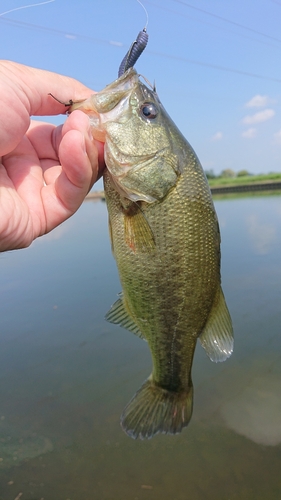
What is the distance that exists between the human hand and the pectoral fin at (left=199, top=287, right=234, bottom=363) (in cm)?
110

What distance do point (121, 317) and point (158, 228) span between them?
651mm

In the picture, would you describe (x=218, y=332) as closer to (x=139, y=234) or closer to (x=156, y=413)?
(x=156, y=413)

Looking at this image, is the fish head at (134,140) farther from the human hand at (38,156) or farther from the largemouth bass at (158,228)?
the human hand at (38,156)

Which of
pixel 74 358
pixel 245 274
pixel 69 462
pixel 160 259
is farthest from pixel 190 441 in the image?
pixel 245 274

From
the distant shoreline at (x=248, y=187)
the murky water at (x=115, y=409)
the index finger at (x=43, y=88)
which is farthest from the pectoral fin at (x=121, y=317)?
the distant shoreline at (x=248, y=187)

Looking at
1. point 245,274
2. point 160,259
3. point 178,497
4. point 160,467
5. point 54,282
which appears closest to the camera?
point 160,259

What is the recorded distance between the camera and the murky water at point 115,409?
13.8ft

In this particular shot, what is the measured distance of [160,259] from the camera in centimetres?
205

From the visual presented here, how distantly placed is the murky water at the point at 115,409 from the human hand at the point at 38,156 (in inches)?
133

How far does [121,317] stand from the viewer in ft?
7.56

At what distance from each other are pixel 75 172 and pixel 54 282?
32.0 ft

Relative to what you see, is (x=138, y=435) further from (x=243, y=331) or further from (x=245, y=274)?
(x=245, y=274)

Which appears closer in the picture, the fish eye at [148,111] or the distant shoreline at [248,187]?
the fish eye at [148,111]

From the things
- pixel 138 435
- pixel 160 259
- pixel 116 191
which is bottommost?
pixel 138 435
